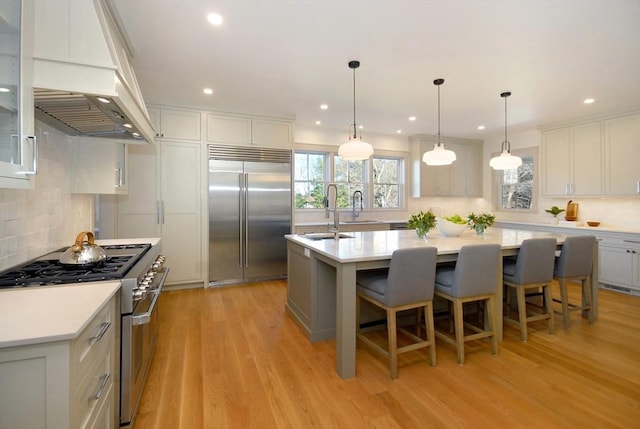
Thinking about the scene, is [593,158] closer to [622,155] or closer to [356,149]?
[622,155]

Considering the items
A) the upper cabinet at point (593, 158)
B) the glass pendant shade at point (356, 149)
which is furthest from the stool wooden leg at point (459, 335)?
the upper cabinet at point (593, 158)

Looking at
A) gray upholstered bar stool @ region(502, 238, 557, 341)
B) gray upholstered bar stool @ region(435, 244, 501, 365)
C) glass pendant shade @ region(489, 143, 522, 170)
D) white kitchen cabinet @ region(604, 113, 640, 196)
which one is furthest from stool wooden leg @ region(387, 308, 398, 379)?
white kitchen cabinet @ region(604, 113, 640, 196)

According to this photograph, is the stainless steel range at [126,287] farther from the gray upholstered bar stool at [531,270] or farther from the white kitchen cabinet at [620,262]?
the white kitchen cabinet at [620,262]

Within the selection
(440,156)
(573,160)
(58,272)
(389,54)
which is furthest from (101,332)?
(573,160)

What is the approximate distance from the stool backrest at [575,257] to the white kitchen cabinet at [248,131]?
373 cm

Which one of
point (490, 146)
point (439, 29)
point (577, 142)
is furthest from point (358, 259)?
point (490, 146)

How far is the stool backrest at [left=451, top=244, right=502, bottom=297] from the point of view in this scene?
2309 mm

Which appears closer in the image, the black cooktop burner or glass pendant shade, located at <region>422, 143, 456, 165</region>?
the black cooktop burner

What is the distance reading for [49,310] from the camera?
1149 mm

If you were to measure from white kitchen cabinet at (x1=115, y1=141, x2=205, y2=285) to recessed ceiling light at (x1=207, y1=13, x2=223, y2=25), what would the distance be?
7.41 ft

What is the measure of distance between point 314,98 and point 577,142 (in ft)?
14.5

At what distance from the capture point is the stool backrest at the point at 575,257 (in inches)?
114

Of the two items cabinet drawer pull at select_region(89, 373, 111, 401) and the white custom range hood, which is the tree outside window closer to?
the white custom range hood

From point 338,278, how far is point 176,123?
11.3ft
